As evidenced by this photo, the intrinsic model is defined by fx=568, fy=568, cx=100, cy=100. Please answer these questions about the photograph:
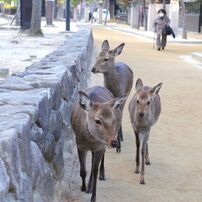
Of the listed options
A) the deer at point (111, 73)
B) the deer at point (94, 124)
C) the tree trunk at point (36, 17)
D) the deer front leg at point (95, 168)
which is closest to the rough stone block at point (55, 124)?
the deer at point (94, 124)

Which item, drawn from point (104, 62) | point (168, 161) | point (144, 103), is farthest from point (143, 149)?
point (104, 62)

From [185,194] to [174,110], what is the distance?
4.83m

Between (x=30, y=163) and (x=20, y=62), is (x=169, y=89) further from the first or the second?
(x=30, y=163)

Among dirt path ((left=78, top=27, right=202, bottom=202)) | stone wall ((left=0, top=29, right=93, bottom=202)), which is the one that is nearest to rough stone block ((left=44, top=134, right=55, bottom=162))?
stone wall ((left=0, top=29, right=93, bottom=202))

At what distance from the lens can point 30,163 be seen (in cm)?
398

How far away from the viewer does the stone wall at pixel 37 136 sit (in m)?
3.47

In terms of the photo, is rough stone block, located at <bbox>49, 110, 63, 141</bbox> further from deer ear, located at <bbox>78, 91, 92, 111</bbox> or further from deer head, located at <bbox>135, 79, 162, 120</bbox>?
deer head, located at <bbox>135, 79, 162, 120</bbox>

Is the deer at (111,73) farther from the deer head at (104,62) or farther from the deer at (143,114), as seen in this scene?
the deer at (143,114)

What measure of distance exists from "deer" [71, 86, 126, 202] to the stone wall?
267mm

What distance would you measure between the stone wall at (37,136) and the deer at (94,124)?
0.27 m

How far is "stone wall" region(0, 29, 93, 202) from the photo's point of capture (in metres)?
3.47

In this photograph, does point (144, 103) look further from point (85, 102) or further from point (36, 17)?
point (36, 17)

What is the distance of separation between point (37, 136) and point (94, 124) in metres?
0.56

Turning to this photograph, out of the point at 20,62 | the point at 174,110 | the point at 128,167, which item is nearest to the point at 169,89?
the point at 174,110
